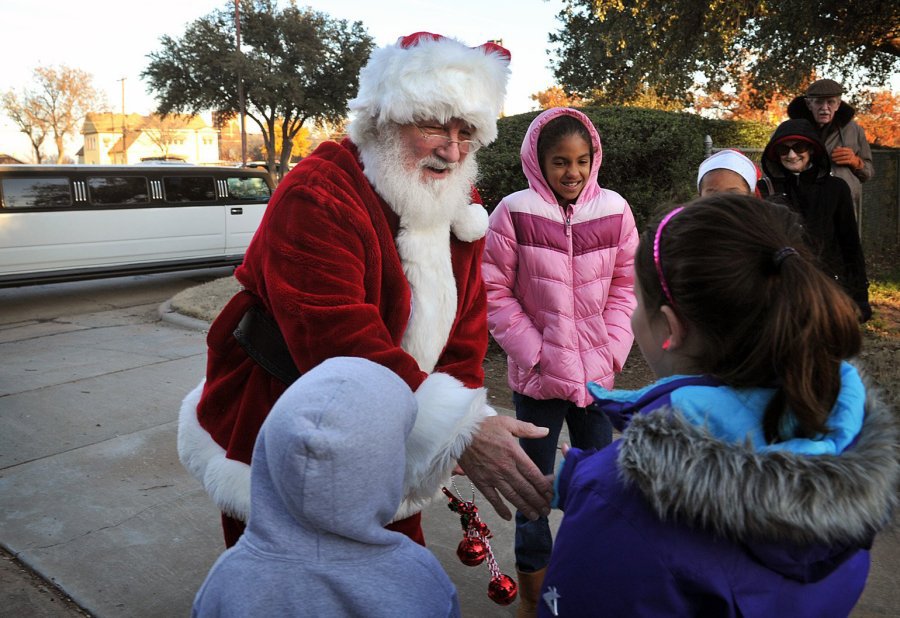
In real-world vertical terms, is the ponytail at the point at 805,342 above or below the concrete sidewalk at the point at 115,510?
above

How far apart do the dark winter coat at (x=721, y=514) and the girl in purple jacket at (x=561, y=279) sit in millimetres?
1607

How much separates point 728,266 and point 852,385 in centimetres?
33

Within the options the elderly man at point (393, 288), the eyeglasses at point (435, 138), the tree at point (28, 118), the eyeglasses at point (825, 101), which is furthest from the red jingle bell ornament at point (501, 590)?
the tree at point (28, 118)

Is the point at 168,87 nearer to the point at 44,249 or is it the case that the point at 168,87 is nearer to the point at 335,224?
the point at 44,249

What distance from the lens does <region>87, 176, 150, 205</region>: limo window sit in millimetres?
10844

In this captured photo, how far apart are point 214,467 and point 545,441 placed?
131cm

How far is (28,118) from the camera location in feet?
150

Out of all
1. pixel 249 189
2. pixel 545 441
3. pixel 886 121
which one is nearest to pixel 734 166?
pixel 545 441

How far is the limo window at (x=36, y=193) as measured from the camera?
9.98 m

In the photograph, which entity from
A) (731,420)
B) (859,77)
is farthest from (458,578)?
(859,77)

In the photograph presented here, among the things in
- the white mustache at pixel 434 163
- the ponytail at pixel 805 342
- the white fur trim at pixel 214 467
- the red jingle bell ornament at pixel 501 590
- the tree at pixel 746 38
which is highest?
the tree at pixel 746 38

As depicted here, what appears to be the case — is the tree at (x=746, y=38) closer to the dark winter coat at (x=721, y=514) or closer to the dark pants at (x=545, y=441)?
the dark pants at (x=545, y=441)

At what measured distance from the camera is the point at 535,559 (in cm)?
271

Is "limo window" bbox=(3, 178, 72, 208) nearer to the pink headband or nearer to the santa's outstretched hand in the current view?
the santa's outstretched hand
